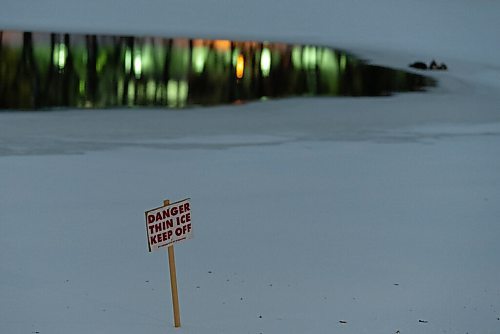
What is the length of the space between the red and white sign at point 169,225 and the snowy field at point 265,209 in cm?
53

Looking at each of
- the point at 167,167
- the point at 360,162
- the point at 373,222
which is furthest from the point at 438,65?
the point at 373,222

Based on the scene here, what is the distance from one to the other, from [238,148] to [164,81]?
5.03 metres

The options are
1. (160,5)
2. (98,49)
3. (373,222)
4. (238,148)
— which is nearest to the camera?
(373,222)

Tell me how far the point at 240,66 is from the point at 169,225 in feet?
41.9

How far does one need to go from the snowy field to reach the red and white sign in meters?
0.53

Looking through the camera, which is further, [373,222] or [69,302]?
[373,222]

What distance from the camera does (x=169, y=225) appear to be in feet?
17.9

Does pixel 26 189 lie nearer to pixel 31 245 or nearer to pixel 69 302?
pixel 31 245

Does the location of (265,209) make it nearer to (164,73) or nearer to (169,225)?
(169,225)

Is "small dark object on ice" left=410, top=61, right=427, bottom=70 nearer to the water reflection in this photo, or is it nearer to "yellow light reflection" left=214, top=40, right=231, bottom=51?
the water reflection

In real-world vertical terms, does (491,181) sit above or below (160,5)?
below

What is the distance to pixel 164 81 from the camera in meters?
17.7

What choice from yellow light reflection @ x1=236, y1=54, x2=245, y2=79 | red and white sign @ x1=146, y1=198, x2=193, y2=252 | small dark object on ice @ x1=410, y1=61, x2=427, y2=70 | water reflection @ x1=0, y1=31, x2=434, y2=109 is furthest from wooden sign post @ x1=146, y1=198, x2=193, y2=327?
small dark object on ice @ x1=410, y1=61, x2=427, y2=70

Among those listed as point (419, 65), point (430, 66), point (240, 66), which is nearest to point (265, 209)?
point (240, 66)
